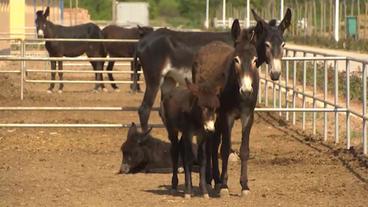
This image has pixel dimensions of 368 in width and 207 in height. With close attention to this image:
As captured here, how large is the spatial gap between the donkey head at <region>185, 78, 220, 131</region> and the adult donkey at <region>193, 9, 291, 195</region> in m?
0.35

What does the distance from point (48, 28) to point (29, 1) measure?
28.8 m

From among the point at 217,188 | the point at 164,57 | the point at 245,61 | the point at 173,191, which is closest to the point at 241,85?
the point at 245,61

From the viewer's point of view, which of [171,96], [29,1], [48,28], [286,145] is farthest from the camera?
[29,1]

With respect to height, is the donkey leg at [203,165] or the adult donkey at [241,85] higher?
the adult donkey at [241,85]

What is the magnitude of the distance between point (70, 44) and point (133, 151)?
1580 centimetres

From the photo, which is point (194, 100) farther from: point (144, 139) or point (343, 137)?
point (343, 137)

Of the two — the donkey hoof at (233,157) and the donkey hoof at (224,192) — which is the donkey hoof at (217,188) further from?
the donkey hoof at (233,157)

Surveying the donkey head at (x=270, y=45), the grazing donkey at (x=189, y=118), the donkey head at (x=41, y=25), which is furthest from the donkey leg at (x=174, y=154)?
the donkey head at (x=41, y=25)

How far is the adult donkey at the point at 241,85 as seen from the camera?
11070 millimetres

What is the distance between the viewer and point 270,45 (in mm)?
12477

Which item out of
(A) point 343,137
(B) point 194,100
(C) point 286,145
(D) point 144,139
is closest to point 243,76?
(B) point 194,100

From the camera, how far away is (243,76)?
11.0 metres

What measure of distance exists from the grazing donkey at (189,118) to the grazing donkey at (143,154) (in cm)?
136

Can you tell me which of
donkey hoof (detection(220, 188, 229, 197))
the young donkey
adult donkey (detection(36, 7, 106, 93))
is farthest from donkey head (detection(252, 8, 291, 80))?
adult donkey (detection(36, 7, 106, 93))
